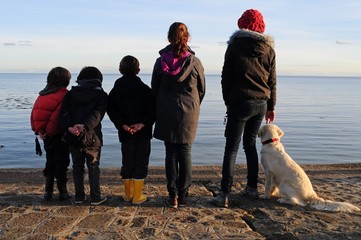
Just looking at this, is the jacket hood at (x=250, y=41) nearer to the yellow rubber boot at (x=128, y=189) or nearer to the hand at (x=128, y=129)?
the hand at (x=128, y=129)

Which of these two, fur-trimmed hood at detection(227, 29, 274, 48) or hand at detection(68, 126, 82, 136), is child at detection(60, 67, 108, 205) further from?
fur-trimmed hood at detection(227, 29, 274, 48)

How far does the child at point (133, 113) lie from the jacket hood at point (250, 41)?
1344mm

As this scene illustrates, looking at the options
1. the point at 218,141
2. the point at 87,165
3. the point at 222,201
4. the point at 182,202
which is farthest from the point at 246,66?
the point at 218,141

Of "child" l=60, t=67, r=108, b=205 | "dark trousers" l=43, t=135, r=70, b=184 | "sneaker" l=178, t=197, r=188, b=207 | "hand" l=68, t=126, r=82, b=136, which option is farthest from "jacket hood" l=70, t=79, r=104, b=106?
"sneaker" l=178, t=197, r=188, b=207

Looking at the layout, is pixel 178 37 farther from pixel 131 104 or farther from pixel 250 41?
pixel 131 104

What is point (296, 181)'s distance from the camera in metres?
5.13

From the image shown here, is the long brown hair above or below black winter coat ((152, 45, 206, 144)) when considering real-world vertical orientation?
above

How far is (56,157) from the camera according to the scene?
5.22m

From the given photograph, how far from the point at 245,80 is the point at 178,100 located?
91cm

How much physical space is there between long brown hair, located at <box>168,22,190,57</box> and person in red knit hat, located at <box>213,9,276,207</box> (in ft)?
1.94

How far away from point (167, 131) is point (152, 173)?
2.77 m

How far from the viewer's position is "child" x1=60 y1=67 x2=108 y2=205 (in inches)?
191

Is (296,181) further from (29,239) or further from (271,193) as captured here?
(29,239)

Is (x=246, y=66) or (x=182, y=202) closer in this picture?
(x=246, y=66)
